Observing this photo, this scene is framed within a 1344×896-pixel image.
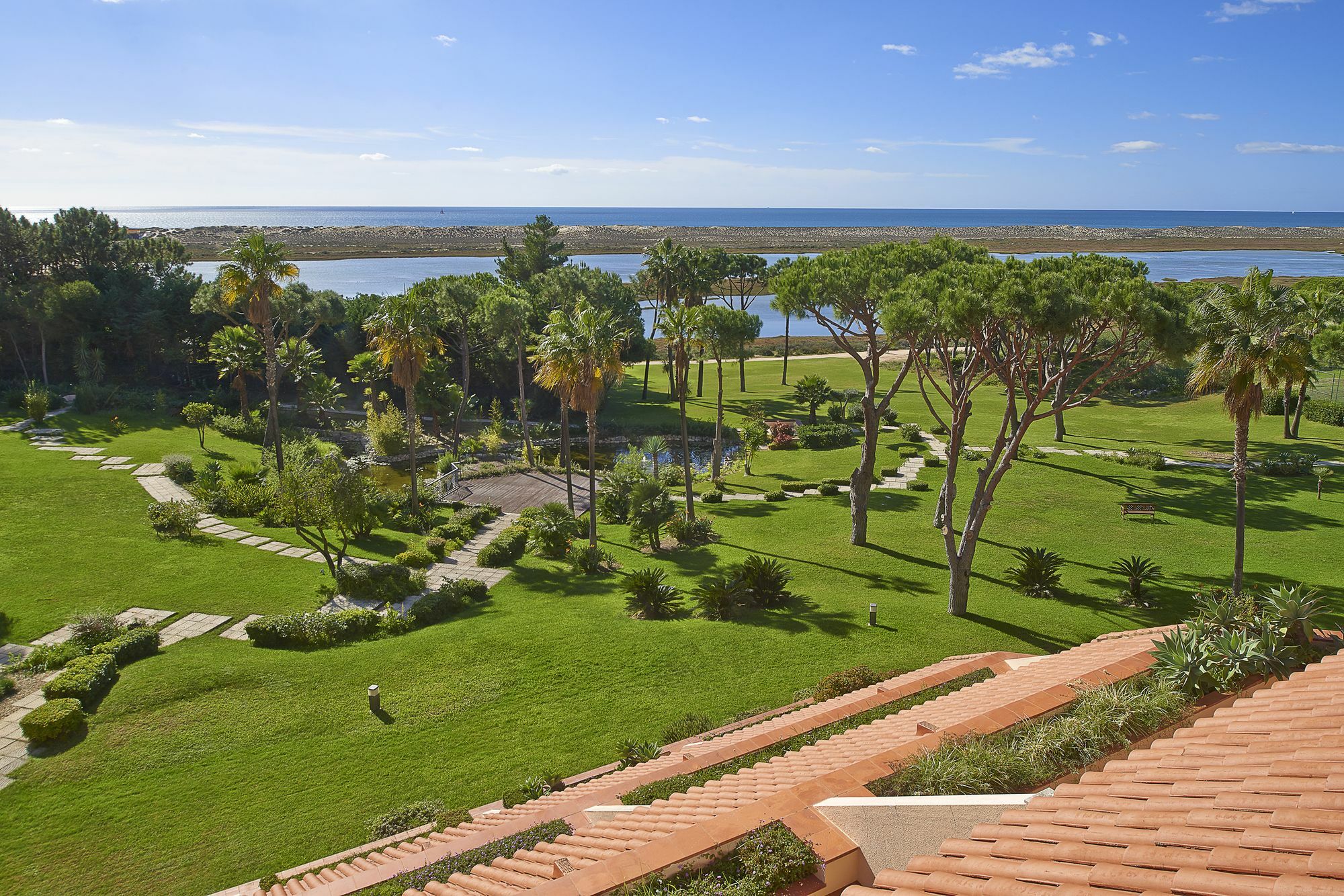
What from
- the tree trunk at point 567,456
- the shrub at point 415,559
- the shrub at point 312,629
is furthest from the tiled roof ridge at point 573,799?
the tree trunk at point 567,456

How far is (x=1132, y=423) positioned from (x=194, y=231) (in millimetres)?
218714

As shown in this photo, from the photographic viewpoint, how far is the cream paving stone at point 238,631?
60.9 ft

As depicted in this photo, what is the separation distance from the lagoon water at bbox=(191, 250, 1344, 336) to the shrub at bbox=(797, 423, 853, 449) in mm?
55358

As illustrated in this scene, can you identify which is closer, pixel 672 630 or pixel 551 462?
pixel 672 630

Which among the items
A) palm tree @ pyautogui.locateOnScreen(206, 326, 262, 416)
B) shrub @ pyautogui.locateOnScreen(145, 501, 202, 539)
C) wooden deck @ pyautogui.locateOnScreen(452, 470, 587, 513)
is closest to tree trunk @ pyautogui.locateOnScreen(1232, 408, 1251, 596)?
wooden deck @ pyautogui.locateOnScreen(452, 470, 587, 513)

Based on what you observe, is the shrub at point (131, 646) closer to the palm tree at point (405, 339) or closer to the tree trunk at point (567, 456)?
the palm tree at point (405, 339)

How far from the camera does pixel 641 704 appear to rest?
15.2 m

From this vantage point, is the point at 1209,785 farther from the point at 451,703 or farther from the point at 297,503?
the point at 297,503

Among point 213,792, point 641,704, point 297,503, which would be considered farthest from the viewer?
point 297,503

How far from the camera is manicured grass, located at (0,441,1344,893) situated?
38.5 ft

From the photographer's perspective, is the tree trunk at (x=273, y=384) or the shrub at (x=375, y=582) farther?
the tree trunk at (x=273, y=384)

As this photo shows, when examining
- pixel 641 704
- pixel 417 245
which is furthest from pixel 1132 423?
pixel 417 245

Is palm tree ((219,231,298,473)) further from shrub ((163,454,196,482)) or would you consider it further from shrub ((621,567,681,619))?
shrub ((621,567,681,619))

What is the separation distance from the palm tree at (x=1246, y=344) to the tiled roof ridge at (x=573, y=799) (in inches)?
395
